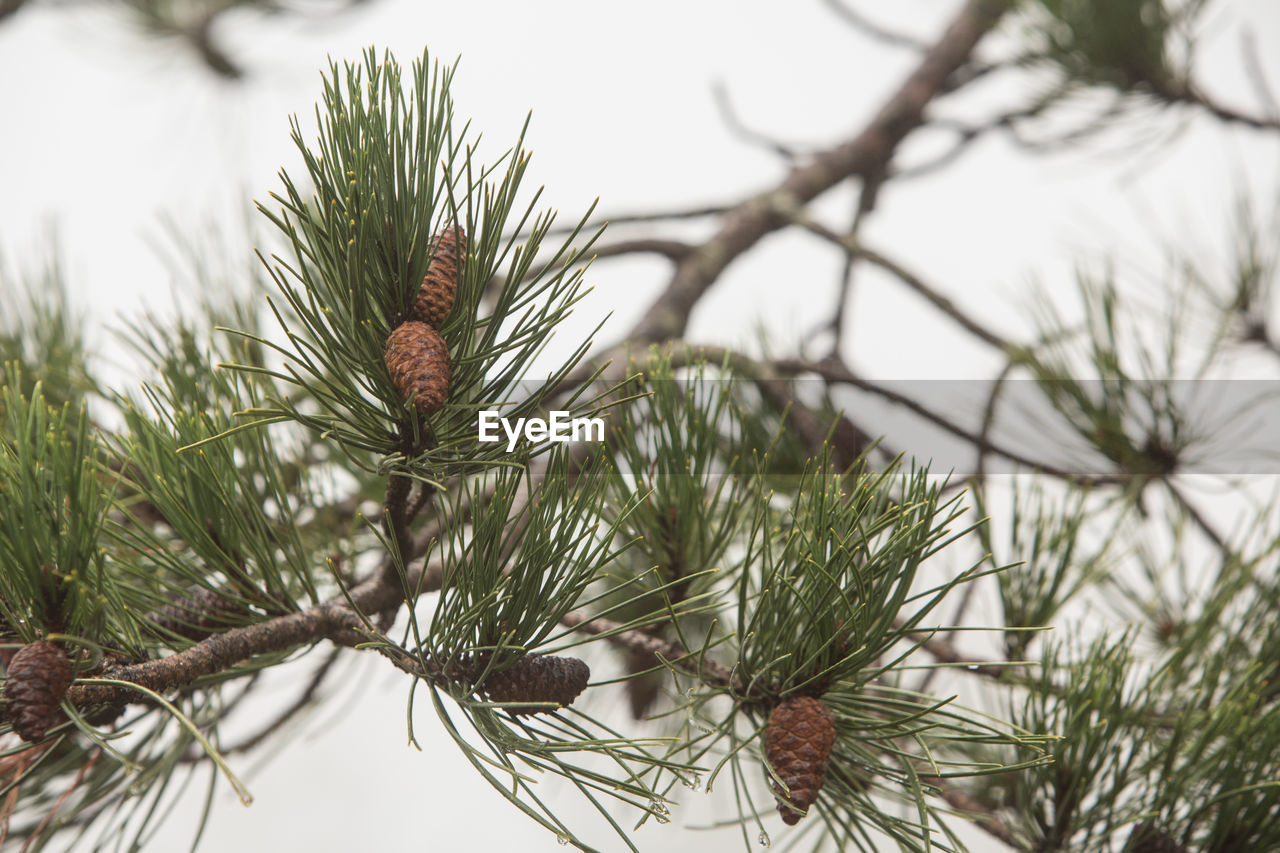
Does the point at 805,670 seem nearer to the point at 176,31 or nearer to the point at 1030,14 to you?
the point at 1030,14

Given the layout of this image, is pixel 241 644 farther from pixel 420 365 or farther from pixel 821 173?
pixel 821 173

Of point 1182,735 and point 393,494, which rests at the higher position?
point 393,494

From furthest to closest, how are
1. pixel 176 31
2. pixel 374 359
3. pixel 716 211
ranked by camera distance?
pixel 176 31
pixel 716 211
pixel 374 359

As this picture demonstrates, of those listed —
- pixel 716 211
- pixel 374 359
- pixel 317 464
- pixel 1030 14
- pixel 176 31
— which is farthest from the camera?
pixel 176 31

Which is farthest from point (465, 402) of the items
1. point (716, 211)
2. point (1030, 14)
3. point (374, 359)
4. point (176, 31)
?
point (176, 31)

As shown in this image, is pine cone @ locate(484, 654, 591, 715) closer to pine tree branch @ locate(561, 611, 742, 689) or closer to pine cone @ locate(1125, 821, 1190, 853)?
pine tree branch @ locate(561, 611, 742, 689)

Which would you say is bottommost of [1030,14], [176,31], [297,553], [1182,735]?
[1182,735]

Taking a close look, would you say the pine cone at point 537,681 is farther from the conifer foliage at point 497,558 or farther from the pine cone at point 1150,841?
the pine cone at point 1150,841

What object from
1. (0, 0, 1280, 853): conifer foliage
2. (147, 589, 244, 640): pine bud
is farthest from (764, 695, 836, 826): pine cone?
(147, 589, 244, 640): pine bud
